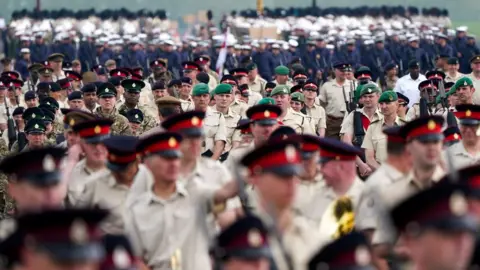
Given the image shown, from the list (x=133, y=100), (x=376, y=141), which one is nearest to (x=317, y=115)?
(x=133, y=100)

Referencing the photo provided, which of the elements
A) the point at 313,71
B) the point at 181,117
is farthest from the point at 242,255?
the point at 313,71

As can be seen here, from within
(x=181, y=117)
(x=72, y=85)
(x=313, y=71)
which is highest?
(x=181, y=117)

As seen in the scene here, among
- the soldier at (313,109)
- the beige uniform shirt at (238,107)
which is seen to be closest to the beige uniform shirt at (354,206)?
the beige uniform shirt at (238,107)

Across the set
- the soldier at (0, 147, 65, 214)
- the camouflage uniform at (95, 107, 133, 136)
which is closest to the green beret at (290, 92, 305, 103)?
the camouflage uniform at (95, 107, 133, 136)

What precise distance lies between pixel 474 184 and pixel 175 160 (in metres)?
2.01

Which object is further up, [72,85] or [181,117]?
[181,117]

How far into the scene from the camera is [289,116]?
19906 millimetres

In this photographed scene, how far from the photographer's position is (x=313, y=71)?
3844 centimetres

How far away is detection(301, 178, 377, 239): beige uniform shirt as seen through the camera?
33.0 feet

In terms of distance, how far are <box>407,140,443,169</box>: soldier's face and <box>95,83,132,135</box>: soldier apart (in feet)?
23.7

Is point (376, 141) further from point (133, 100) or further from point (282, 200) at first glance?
point (282, 200)

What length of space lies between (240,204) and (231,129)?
884cm

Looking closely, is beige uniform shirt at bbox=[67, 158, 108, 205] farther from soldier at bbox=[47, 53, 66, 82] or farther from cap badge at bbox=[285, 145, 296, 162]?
soldier at bbox=[47, 53, 66, 82]

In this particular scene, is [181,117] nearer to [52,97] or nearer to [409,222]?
[409,222]
